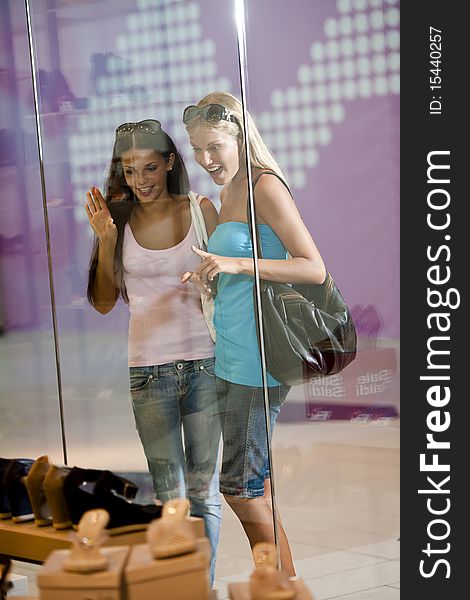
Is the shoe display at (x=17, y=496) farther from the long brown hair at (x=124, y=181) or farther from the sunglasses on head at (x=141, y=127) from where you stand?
the sunglasses on head at (x=141, y=127)

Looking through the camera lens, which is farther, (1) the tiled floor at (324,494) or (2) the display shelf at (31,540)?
(1) the tiled floor at (324,494)

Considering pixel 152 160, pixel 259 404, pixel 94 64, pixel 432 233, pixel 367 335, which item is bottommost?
pixel 259 404

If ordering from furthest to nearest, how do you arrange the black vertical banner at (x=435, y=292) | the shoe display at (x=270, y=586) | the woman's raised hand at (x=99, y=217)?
1. the woman's raised hand at (x=99, y=217)
2. the black vertical banner at (x=435, y=292)
3. the shoe display at (x=270, y=586)

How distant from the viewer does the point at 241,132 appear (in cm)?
275

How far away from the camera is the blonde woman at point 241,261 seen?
9.03 feet

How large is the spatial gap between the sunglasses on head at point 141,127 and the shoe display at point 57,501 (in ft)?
3.43

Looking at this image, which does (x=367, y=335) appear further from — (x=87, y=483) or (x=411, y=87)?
(x=87, y=483)

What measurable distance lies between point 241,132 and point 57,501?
113 centimetres

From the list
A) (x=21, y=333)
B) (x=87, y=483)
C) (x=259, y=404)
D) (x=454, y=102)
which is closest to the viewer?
(x=87, y=483)

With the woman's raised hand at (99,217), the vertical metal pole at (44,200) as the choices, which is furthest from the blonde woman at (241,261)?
the vertical metal pole at (44,200)

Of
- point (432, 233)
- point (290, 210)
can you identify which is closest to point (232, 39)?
point (290, 210)

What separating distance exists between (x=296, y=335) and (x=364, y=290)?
224 millimetres

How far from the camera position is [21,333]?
319 cm

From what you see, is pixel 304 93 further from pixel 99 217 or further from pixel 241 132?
pixel 99 217
